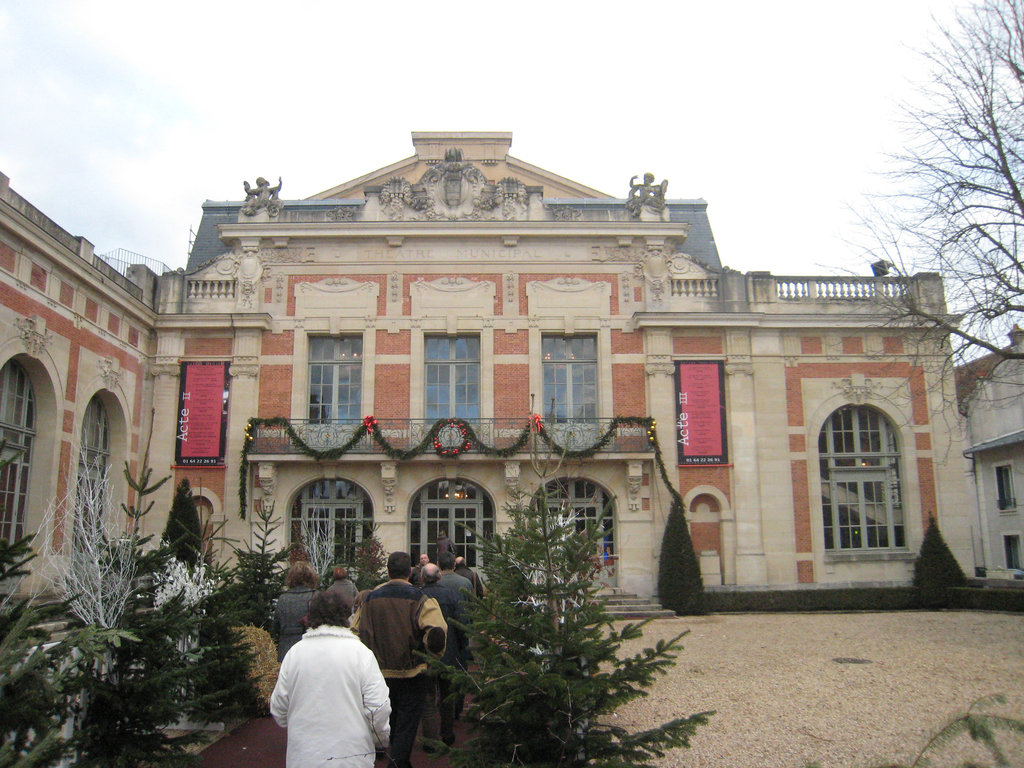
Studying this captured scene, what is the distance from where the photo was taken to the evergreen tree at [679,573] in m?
17.6

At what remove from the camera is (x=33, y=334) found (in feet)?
47.5

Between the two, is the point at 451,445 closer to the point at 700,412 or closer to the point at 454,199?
the point at 700,412

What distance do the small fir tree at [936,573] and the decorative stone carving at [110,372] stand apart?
1821 cm

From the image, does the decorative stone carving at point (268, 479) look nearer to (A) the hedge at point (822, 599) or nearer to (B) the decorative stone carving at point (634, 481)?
(B) the decorative stone carving at point (634, 481)

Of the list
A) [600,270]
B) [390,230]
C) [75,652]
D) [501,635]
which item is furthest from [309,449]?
[501,635]

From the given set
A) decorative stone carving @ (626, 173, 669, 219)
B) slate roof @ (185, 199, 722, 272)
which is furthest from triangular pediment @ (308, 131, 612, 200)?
decorative stone carving @ (626, 173, 669, 219)

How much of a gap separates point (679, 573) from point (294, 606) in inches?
480

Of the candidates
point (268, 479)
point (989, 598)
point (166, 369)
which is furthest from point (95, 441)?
point (989, 598)

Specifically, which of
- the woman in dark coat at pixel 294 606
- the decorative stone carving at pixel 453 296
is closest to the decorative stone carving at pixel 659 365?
the decorative stone carving at pixel 453 296

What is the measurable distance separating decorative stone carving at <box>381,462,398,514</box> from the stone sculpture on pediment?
19.9 feet

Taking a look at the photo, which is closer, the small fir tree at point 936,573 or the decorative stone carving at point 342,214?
the small fir tree at point 936,573

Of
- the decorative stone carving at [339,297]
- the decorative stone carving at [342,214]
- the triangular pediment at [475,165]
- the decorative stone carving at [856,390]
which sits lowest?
the decorative stone carving at [856,390]

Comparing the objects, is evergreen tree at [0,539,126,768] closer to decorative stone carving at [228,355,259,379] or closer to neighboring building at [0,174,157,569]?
neighboring building at [0,174,157,569]

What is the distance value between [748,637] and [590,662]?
979cm
